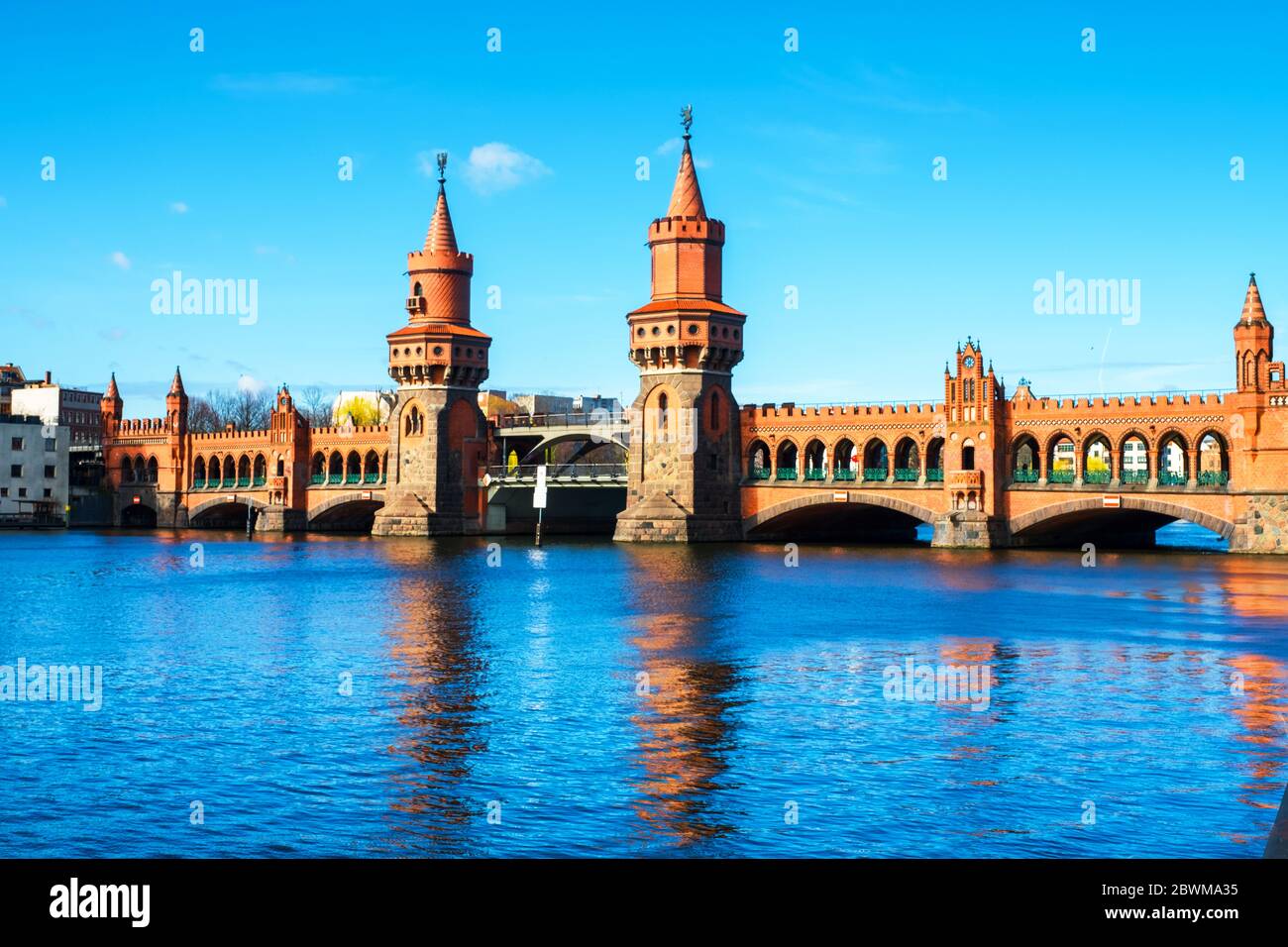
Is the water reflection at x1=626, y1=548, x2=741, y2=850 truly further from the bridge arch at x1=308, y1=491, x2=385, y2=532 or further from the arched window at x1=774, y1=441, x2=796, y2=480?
the bridge arch at x1=308, y1=491, x2=385, y2=532

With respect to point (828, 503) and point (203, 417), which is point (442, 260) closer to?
point (828, 503)

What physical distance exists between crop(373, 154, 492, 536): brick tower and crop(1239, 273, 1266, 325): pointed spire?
50949mm

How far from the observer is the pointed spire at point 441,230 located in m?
Answer: 97.0

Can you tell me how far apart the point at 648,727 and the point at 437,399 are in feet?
245

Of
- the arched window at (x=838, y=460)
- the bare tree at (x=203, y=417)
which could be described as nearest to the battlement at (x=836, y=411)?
the arched window at (x=838, y=460)

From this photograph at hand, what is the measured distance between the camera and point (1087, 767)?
19.2m

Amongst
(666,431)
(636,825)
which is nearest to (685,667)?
(636,825)

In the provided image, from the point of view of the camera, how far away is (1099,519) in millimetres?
78750

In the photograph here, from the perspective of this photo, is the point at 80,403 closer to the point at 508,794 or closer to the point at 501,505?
the point at 501,505

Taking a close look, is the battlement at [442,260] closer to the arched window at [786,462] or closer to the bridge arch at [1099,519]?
the arched window at [786,462]

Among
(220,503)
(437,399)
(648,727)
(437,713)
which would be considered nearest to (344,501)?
(437,399)

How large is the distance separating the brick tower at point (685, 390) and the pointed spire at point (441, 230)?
1819 cm
